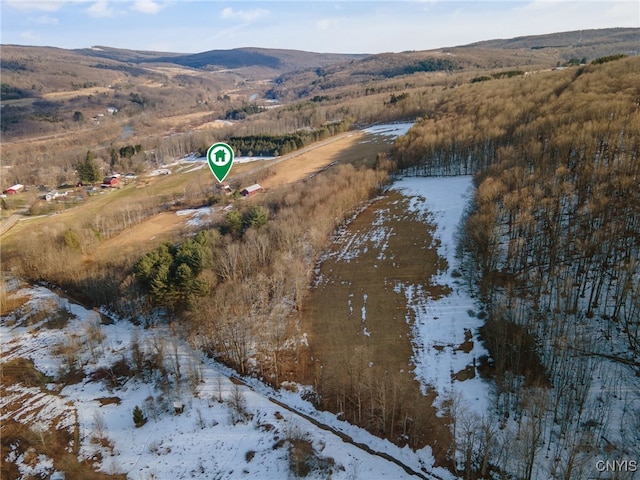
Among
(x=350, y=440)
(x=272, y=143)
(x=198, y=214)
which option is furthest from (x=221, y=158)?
(x=272, y=143)

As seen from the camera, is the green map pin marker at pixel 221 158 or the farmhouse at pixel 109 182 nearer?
the green map pin marker at pixel 221 158

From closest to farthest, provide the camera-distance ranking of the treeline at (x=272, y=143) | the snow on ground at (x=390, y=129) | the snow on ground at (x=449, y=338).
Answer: the snow on ground at (x=449, y=338)
the snow on ground at (x=390, y=129)
the treeline at (x=272, y=143)

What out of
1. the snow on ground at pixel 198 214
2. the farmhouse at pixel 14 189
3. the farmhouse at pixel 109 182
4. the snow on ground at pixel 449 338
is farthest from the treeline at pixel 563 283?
the farmhouse at pixel 14 189

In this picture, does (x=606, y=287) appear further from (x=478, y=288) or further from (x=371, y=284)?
(x=371, y=284)

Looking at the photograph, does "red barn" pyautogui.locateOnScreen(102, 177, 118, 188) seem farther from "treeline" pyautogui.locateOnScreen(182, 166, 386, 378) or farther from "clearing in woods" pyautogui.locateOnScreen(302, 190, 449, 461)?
"clearing in woods" pyautogui.locateOnScreen(302, 190, 449, 461)

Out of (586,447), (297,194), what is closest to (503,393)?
(586,447)

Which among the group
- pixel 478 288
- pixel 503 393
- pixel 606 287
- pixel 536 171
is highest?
pixel 536 171

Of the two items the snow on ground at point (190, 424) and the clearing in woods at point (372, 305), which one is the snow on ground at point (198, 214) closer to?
the clearing in woods at point (372, 305)
